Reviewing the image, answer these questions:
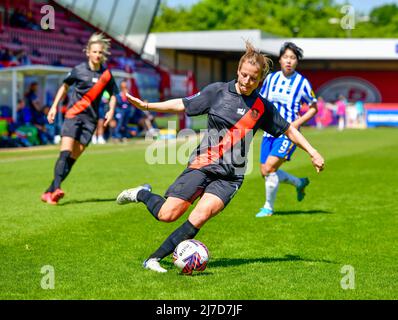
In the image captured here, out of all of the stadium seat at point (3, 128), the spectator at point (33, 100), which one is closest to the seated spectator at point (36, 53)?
the spectator at point (33, 100)

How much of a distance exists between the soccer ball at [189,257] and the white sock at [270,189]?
4.03 m

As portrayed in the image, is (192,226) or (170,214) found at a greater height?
(170,214)

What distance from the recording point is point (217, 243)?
8383 mm

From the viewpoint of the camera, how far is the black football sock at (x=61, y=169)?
36.9ft

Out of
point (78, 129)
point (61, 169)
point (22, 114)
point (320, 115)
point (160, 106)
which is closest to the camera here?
point (160, 106)

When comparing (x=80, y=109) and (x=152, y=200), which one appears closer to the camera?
(x=152, y=200)

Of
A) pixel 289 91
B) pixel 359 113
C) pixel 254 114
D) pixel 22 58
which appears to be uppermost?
pixel 254 114

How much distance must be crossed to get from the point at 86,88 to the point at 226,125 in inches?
195

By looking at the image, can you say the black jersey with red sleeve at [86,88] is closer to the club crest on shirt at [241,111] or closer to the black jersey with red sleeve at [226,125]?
the black jersey with red sleeve at [226,125]

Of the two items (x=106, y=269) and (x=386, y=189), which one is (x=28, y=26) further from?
(x=106, y=269)

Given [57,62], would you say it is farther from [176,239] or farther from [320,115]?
[176,239]

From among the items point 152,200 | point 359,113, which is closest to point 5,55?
point 152,200
